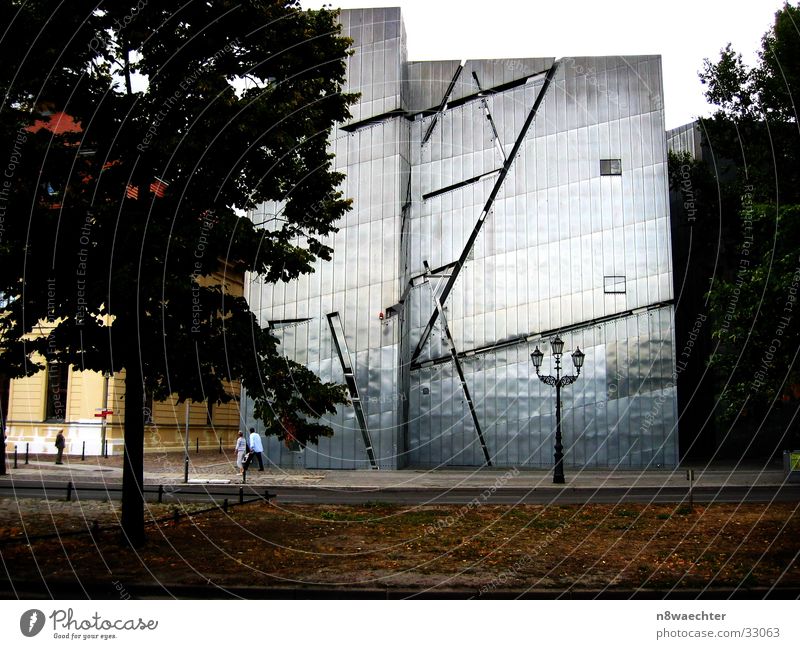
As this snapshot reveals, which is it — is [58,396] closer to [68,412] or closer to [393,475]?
[68,412]

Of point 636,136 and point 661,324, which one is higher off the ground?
point 636,136

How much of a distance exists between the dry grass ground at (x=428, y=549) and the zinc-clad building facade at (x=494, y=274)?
604 inches

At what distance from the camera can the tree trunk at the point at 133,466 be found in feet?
37.2

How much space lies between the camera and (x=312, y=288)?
106 feet

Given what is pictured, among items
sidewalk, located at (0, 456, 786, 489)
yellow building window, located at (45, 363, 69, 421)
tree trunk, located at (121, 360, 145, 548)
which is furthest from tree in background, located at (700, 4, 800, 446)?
yellow building window, located at (45, 363, 69, 421)

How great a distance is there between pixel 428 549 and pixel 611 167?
25058mm

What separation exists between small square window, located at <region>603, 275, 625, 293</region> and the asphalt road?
11.3m

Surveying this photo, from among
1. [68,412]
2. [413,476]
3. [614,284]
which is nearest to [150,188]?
[413,476]

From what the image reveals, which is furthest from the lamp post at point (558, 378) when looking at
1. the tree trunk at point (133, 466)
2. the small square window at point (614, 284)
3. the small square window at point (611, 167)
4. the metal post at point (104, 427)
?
the metal post at point (104, 427)

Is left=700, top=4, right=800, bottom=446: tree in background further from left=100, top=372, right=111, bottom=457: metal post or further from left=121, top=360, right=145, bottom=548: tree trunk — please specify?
left=100, top=372, right=111, bottom=457: metal post

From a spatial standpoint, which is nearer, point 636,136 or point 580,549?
point 580,549

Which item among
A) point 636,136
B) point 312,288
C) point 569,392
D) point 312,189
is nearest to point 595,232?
point 636,136

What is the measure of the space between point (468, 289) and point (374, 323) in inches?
189

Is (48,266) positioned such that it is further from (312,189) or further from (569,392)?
(569,392)
